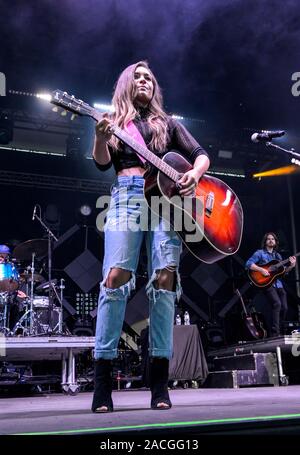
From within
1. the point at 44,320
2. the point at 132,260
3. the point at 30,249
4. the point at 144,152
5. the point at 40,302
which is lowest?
the point at 44,320

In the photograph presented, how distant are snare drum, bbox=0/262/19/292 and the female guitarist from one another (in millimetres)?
3662

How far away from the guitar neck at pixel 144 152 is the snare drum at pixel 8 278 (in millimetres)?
4623

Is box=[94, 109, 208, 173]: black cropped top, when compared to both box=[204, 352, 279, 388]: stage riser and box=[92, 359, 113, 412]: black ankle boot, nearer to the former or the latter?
box=[92, 359, 113, 412]: black ankle boot

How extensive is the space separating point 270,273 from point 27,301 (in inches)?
153

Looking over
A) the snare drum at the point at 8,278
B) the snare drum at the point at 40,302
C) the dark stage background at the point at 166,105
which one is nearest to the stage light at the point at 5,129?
the dark stage background at the point at 166,105

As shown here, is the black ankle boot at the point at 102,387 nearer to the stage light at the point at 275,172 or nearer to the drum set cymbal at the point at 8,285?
the drum set cymbal at the point at 8,285

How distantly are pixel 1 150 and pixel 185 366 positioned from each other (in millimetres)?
6440

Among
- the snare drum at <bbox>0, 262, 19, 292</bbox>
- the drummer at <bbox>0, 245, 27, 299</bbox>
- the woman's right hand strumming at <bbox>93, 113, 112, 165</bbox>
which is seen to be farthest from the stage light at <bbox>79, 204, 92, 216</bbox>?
the woman's right hand strumming at <bbox>93, 113, 112, 165</bbox>

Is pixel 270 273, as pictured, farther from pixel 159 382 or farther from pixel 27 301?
pixel 159 382

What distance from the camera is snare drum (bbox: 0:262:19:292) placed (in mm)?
6410

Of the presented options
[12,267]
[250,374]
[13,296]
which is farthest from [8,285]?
[250,374]

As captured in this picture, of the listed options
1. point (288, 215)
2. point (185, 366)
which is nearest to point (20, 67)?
point (185, 366)

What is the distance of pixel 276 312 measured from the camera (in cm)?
773

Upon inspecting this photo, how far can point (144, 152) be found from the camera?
225 cm
